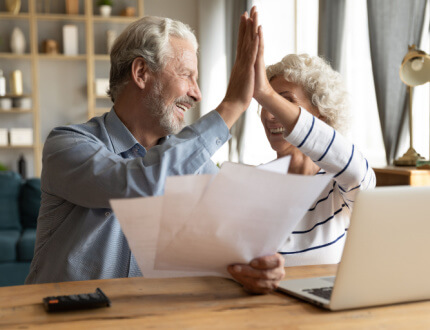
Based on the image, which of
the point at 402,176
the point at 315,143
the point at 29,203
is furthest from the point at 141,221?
the point at 29,203

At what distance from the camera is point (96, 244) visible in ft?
4.87

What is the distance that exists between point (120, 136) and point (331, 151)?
2.06ft

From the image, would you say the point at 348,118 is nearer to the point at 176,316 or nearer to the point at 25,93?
the point at 176,316

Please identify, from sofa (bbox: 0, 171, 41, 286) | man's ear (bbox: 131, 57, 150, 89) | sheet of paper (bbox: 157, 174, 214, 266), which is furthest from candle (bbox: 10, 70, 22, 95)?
sheet of paper (bbox: 157, 174, 214, 266)

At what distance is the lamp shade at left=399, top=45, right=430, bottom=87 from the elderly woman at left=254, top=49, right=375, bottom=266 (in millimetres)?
1425

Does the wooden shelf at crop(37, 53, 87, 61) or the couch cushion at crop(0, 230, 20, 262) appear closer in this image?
the couch cushion at crop(0, 230, 20, 262)

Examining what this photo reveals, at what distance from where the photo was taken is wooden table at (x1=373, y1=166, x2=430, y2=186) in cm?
300

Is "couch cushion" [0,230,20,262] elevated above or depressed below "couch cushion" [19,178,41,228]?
below

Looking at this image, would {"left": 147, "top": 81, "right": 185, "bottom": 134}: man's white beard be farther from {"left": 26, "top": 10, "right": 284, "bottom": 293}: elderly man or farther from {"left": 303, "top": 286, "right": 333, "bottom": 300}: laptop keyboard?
{"left": 303, "top": 286, "right": 333, "bottom": 300}: laptop keyboard

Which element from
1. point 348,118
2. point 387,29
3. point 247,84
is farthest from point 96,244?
point 387,29

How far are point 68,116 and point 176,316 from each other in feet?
21.2

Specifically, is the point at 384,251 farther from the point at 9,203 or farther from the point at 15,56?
the point at 15,56

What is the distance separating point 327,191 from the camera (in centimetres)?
171

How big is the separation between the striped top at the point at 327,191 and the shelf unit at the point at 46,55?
545cm
